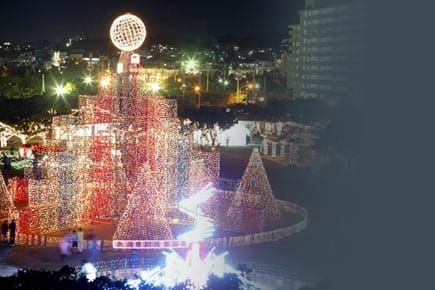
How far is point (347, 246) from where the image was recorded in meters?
12.3

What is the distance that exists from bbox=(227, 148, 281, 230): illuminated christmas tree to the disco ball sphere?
3040 millimetres

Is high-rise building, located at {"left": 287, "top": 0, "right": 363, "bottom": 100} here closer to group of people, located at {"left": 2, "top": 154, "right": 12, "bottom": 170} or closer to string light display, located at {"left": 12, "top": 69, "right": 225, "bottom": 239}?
group of people, located at {"left": 2, "top": 154, "right": 12, "bottom": 170}

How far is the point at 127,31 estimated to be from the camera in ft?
50.8

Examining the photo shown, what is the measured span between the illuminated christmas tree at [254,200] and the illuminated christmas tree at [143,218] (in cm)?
221

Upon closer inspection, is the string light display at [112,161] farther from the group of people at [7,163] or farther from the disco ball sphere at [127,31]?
the group of people at [7,163]

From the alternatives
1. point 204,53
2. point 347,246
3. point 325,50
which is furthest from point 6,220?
point 204,53

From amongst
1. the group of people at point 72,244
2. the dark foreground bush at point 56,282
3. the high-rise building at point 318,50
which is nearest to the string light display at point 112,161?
the group of people at point 72,244

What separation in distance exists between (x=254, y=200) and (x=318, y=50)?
3086cm

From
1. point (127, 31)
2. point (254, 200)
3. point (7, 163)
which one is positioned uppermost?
point (127, 31)

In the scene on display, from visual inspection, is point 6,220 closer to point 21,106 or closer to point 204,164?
point 204,164

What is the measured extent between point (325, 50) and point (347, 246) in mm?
33081

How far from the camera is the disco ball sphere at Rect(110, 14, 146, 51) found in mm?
15391

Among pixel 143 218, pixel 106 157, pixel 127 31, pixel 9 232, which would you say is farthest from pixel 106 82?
pixel 9 232

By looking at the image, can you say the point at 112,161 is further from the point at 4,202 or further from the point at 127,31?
the point at 127,31
